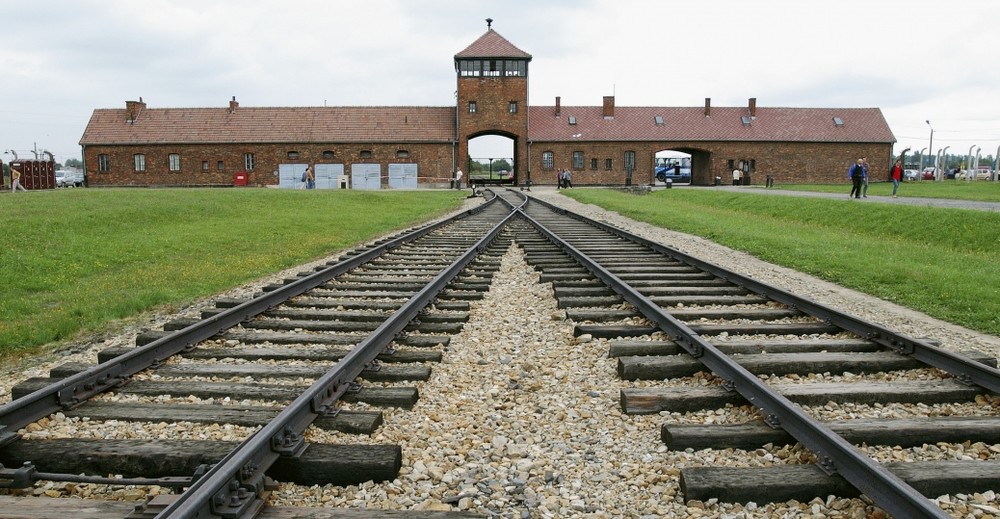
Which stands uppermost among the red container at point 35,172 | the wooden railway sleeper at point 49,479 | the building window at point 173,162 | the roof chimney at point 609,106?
the roof chimney at point 609,106

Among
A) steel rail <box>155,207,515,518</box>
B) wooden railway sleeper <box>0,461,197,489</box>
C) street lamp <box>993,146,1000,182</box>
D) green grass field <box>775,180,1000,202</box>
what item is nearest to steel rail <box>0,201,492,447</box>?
wooden railway sleeper <box>0,461,197,489</box>

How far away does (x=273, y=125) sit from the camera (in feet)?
191

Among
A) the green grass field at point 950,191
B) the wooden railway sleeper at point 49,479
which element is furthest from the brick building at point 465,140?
the wooden railway sleeper at point 49,479

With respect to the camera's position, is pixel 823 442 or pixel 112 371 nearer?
pixel 823 442

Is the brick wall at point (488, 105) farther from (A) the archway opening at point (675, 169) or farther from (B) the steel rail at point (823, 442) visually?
(B) the steel rail at point (823, 442)

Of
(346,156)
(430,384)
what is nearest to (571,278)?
(430,384)

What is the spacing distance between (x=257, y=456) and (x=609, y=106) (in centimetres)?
6053

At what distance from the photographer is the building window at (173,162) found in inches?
2261

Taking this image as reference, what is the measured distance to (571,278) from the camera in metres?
9.20

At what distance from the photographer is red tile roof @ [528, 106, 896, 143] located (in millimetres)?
59750

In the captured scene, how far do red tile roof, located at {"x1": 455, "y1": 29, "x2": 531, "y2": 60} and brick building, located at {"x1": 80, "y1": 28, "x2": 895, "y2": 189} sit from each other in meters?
0.08

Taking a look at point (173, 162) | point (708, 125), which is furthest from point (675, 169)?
point (173, 162)

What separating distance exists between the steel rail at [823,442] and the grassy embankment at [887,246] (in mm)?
3921

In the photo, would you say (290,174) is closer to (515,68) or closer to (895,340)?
(515,68)
